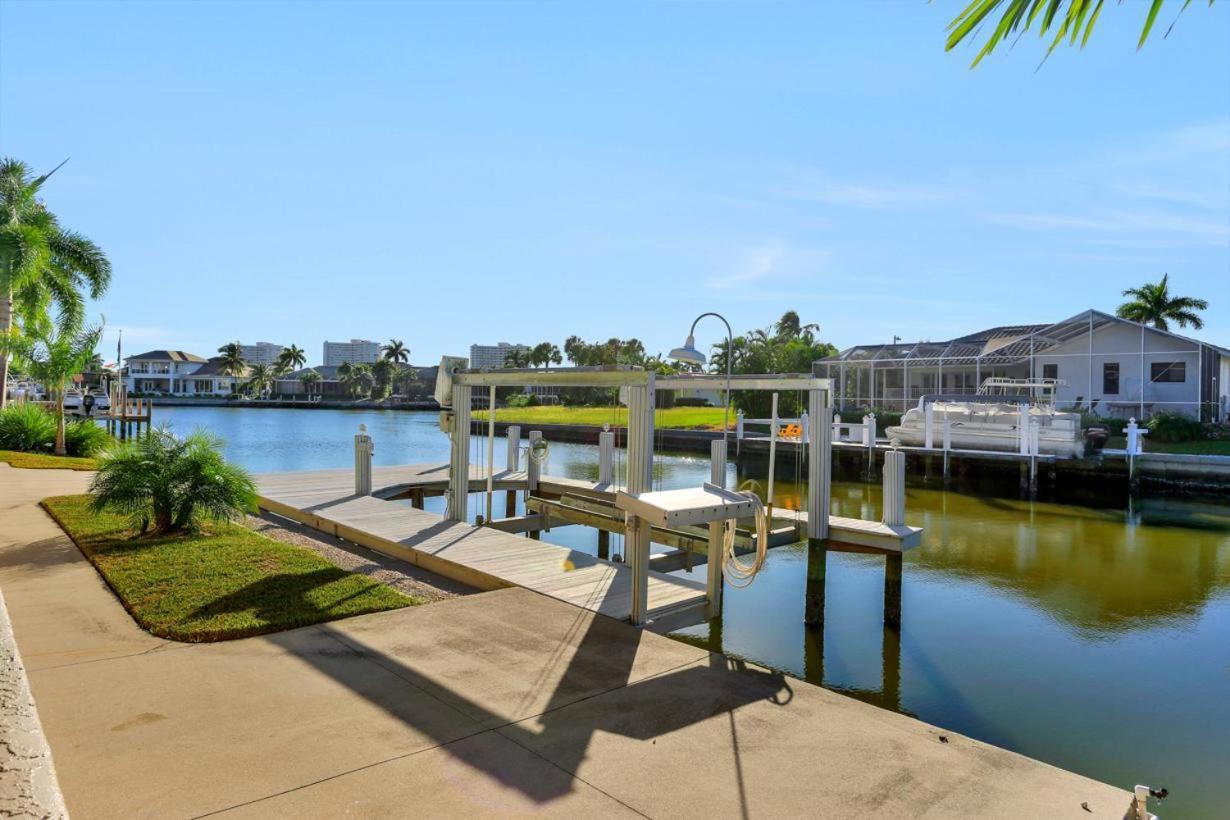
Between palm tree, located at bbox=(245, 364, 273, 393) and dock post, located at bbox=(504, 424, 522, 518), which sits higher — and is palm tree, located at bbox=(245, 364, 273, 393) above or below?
above

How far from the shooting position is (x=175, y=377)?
12400cm

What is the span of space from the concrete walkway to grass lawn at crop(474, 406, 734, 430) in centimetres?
3745

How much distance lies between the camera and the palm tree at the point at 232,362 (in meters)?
123

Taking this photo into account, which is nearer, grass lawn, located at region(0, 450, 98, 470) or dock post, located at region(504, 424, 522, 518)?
dock post, located at region(504, 424, 522, 518)

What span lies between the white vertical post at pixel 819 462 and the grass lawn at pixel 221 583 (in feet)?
17.9

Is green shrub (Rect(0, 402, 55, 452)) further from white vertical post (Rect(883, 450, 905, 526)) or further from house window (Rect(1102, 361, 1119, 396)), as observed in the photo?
house window (Rect(1102, 361, 1119, 396))

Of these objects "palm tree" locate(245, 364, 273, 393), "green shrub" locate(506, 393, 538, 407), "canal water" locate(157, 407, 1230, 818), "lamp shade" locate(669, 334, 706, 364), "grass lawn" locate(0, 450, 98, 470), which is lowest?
"canal water" locate(157, 407, 1230, 818)

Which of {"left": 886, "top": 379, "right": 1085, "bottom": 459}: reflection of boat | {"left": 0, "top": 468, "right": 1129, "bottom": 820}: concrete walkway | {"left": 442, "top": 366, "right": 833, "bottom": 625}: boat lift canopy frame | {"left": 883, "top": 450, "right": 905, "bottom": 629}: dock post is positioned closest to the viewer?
{"left": 0, "top": 468, "right": 1129, "bottom": 820}: concrete walkway

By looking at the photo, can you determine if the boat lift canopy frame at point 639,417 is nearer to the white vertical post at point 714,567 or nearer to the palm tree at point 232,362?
the white vertical post at point 714,567

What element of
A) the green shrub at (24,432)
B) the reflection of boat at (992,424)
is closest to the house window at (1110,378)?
the reflection of boat at (992,424)

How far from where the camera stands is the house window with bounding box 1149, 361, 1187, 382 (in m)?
32.2

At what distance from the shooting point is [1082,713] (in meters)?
8.18

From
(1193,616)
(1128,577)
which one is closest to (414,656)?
(1193,616)

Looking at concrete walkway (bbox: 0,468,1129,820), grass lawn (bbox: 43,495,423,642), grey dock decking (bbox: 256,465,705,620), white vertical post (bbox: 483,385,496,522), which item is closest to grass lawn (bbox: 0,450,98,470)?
grey dock decking (bbox: 256,465,705,620)
